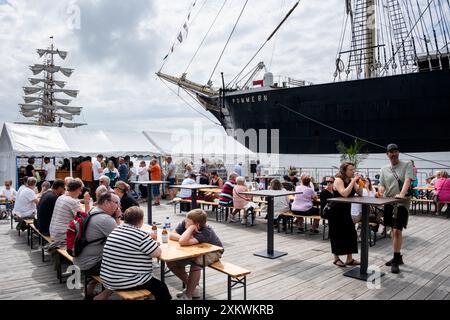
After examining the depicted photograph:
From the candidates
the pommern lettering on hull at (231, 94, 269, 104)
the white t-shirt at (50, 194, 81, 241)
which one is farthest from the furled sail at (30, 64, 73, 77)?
the white t-shirt at (50, 194, 81, 241)

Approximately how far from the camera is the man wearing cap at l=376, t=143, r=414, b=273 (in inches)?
188

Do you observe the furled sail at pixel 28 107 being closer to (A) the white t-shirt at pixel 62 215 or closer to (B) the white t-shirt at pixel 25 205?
(B) the white t-shirt at pixel 25 205

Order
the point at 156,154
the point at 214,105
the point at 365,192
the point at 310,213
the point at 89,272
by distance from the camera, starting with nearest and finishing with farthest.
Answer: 1. the point at 89,272
2. the point at 365,192
3. the point at 310,213
4. the point at 156,154
5. the point at 214,105

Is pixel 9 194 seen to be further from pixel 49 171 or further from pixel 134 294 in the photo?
pixel 134 294

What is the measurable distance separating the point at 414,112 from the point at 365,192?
14743mm

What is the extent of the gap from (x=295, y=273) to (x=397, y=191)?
181 cm

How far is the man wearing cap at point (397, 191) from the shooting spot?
4.77m

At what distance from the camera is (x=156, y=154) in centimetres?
1439

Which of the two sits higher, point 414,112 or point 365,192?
Answer: point 414,112

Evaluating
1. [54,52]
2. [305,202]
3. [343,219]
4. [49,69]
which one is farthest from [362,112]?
[54,52]

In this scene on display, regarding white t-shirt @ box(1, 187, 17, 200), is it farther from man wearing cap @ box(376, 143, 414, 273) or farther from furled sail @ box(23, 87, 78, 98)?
furled sail @ box(23, 87, 78, 98)

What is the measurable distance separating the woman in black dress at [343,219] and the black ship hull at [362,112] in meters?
16.4

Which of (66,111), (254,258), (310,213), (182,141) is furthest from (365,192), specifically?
(66,111)
